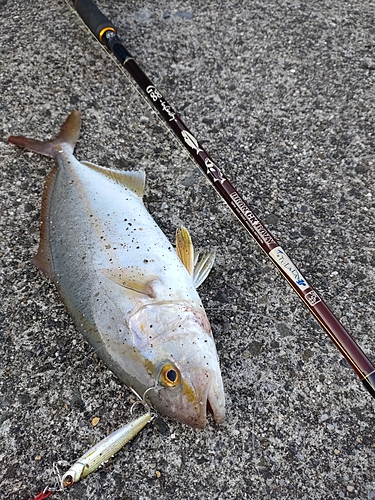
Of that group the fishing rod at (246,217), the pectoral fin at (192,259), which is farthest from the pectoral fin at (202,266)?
the fishing rod at (246,217)

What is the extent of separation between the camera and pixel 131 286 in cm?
224

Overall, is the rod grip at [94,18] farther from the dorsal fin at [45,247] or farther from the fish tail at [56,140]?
the dorsal fin at [45,247]

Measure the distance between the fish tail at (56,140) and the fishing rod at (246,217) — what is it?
49 centimetres

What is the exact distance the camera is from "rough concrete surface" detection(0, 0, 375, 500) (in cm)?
219

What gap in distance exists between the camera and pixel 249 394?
7.66 ft

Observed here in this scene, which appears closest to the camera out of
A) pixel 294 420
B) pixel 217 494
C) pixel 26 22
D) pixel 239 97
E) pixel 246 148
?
pixel 217 494

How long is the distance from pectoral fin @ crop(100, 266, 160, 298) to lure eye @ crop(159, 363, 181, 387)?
0.35m

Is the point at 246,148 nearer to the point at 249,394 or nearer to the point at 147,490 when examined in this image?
the point at 249,394

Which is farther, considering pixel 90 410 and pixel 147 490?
pixel 90 410

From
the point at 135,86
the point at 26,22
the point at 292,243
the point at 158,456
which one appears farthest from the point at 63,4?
the point at 158,456

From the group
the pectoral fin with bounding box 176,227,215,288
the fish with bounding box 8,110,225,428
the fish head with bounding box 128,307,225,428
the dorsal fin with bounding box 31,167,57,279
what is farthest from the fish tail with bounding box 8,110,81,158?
the fish head with bounding box 128,307,225,428

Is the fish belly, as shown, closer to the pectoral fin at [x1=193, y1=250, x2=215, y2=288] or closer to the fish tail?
the pectoral fin at [x1=193, y1=250, x2=215, y2=288]

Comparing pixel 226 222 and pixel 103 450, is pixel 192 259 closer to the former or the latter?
pixel 226 222

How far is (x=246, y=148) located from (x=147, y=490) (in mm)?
2086
